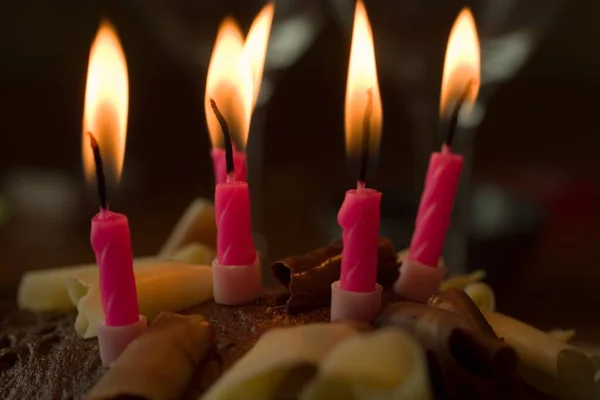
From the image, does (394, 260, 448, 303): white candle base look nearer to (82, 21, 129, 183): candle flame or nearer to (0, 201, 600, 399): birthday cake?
(0, 201, 600, 399): birthday cake

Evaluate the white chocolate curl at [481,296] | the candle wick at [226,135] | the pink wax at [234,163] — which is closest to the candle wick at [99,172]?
the candle wick at [226,135]

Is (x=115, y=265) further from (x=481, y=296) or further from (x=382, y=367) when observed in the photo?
(x=481, y=296)

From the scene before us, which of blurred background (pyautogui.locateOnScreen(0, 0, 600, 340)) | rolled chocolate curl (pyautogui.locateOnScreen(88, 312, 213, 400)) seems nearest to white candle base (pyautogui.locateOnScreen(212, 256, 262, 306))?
rolled chocolate curl (pyautogui.locateOnScreen(88, 312, 213, 400))

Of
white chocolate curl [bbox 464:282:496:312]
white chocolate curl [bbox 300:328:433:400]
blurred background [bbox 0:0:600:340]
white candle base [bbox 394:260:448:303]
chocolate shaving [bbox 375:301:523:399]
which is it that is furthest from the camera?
blurred background [bbox 0:0:600:340]

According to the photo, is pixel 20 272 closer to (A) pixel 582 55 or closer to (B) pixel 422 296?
(B) pixel 422 296

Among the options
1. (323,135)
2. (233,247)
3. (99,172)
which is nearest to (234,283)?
(233,247)

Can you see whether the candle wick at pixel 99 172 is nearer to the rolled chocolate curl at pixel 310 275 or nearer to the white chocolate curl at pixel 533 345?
the rolled chocolate curl at pixel 310 275

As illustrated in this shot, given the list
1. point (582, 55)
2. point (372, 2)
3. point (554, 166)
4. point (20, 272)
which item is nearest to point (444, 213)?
point (372, 2)
